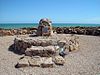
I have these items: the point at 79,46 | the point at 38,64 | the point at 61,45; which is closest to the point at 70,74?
the point at 38,64

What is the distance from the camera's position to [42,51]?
39.5ft

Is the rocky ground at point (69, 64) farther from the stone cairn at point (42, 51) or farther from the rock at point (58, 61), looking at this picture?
the stone cairn at point (42, 51)

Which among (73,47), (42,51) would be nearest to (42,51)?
(42,51)

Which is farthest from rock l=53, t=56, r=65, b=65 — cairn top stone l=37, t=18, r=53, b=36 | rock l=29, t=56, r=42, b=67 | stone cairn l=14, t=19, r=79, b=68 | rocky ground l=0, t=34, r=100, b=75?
cairn top stone l=37, t=18, r=53, b=36

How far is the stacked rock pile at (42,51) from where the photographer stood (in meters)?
10.6

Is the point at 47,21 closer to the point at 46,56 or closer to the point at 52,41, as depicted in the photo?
the point at 52,41

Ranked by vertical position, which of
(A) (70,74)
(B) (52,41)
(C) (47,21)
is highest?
(C) (47,21)

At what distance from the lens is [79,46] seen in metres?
15.6

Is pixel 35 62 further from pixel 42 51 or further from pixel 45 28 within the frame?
pixel 45 28

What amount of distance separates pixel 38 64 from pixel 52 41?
3.53m

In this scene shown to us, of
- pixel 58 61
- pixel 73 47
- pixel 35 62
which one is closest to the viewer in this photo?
pixel 35 62

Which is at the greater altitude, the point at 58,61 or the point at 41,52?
the point at 41,52

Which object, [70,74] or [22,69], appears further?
[22,69]

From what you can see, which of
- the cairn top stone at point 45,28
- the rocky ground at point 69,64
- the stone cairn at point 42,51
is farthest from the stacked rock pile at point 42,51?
the cairn top stone at point 45,28
